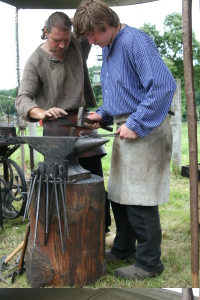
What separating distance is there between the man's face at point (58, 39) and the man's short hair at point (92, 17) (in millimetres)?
357

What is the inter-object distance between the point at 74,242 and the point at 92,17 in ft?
4.71

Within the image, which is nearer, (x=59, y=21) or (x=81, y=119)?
(x=81, y=119)

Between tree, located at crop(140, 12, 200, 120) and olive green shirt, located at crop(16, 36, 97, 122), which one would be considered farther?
tree, located at crop(140, 12, 200, 120)

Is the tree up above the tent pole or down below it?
above

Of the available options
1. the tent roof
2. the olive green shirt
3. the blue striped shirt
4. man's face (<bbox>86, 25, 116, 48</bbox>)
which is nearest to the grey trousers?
the blue striped shirt

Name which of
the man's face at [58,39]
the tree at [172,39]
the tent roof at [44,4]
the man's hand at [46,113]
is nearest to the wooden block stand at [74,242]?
the man's hand at [46,113]

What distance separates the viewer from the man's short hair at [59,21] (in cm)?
270

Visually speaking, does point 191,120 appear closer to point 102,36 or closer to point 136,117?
point 136,117

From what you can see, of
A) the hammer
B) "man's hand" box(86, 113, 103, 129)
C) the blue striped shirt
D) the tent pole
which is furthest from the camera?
"man's hand" box(86, 113, 103, 129)

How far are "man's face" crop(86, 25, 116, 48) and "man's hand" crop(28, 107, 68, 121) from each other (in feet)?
1.68

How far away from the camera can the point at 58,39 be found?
2.75m

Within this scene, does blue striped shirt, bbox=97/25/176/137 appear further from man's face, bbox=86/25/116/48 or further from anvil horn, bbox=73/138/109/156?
anvil horn, bbox=73/138/109/156

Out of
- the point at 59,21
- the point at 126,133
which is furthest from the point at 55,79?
the point at 126,133

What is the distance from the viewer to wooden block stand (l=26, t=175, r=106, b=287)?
96.6 inches
